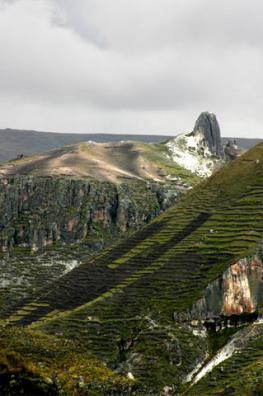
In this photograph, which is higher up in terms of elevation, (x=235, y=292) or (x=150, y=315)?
(x=235, y=292)

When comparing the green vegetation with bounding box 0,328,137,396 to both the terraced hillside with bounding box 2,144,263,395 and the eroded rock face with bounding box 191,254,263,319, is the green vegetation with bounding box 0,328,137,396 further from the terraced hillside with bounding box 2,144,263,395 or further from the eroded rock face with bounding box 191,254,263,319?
the eroded rock face with bounding box 191,254,263,319

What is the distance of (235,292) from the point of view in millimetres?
176750

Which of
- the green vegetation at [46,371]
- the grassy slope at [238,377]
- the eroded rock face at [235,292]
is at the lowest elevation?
the grassy slope at [238,377]

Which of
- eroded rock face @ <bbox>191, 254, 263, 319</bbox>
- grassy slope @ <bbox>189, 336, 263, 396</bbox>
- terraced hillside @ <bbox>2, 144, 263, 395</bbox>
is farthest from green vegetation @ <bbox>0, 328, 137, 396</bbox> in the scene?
eroded rock face @ <bbox>191, 254, 263, 319</bbox>

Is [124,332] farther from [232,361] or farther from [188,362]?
[232,361]

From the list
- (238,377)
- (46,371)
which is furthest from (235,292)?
(46,371)

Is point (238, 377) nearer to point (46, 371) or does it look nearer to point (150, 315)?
point (150, 315)

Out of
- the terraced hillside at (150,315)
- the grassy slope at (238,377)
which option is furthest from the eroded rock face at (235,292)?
the grassy slope at (238,377)

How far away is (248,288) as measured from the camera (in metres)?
178

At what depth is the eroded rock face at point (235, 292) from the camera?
173500 millimetres

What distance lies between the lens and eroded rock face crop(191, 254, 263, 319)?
174 m

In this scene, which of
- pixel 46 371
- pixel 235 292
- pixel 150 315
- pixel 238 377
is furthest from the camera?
pixel 235 292

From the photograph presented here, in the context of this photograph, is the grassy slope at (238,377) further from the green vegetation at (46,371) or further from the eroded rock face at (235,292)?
the green vegetation at (46,371)

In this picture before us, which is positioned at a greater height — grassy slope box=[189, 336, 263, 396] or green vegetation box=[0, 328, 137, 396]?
green vegetation box=[0, 328, 137, 396]
